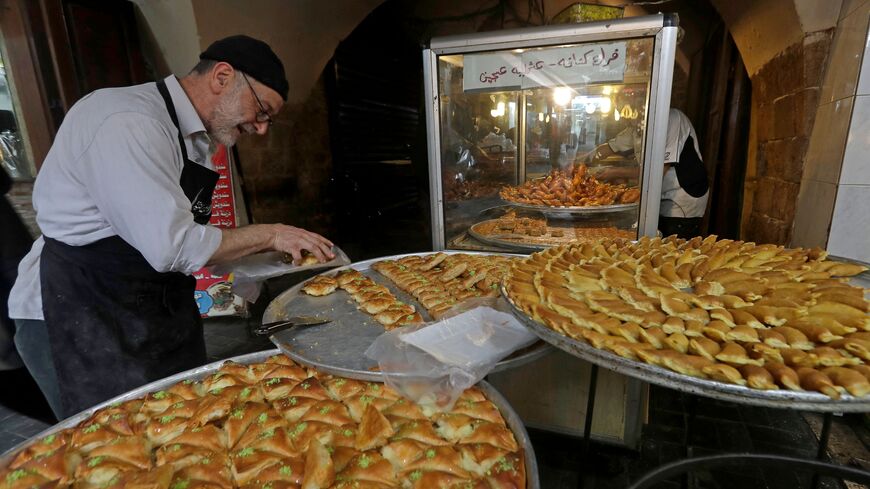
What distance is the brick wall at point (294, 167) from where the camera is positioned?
18.4 feet

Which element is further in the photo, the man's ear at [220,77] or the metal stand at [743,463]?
the man's ear at [220,77]

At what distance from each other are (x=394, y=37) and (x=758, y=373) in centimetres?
825

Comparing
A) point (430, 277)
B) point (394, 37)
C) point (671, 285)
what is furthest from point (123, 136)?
point (394, 37)

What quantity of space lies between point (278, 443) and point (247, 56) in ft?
5.58

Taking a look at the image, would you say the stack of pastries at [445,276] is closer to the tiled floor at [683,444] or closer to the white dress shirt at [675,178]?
the tiled floor at [683,444]

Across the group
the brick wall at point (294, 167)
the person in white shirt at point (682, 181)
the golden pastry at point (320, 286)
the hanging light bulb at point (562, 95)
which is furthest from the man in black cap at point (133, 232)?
the person in white shirt at point (682, 181)

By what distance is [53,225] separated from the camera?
1.93 meters

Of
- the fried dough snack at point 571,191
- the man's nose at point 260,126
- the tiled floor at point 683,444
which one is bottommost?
the tiled floor at point 683,444

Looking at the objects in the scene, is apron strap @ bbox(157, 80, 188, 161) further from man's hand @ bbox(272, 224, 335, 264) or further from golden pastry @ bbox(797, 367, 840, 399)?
golden pastry @ bbox(797, 367, 840, 399)

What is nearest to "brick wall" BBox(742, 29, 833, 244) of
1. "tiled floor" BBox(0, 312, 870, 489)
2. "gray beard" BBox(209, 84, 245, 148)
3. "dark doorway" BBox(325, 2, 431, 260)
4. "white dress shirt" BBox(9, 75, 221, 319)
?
"tiled floor" BBox(0, 312, 870, 489)

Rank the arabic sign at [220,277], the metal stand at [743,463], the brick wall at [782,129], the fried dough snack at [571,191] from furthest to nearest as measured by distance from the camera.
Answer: the arabic sign at [220,277] → the brick wall at [782,129] → the fried dough snack at [571,191] → the metal stand at [743,463]

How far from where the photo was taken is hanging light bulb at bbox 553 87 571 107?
9.49 ft

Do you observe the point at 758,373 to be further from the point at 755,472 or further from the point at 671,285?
the point at 755,472

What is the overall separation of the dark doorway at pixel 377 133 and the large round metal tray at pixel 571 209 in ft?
15.1
